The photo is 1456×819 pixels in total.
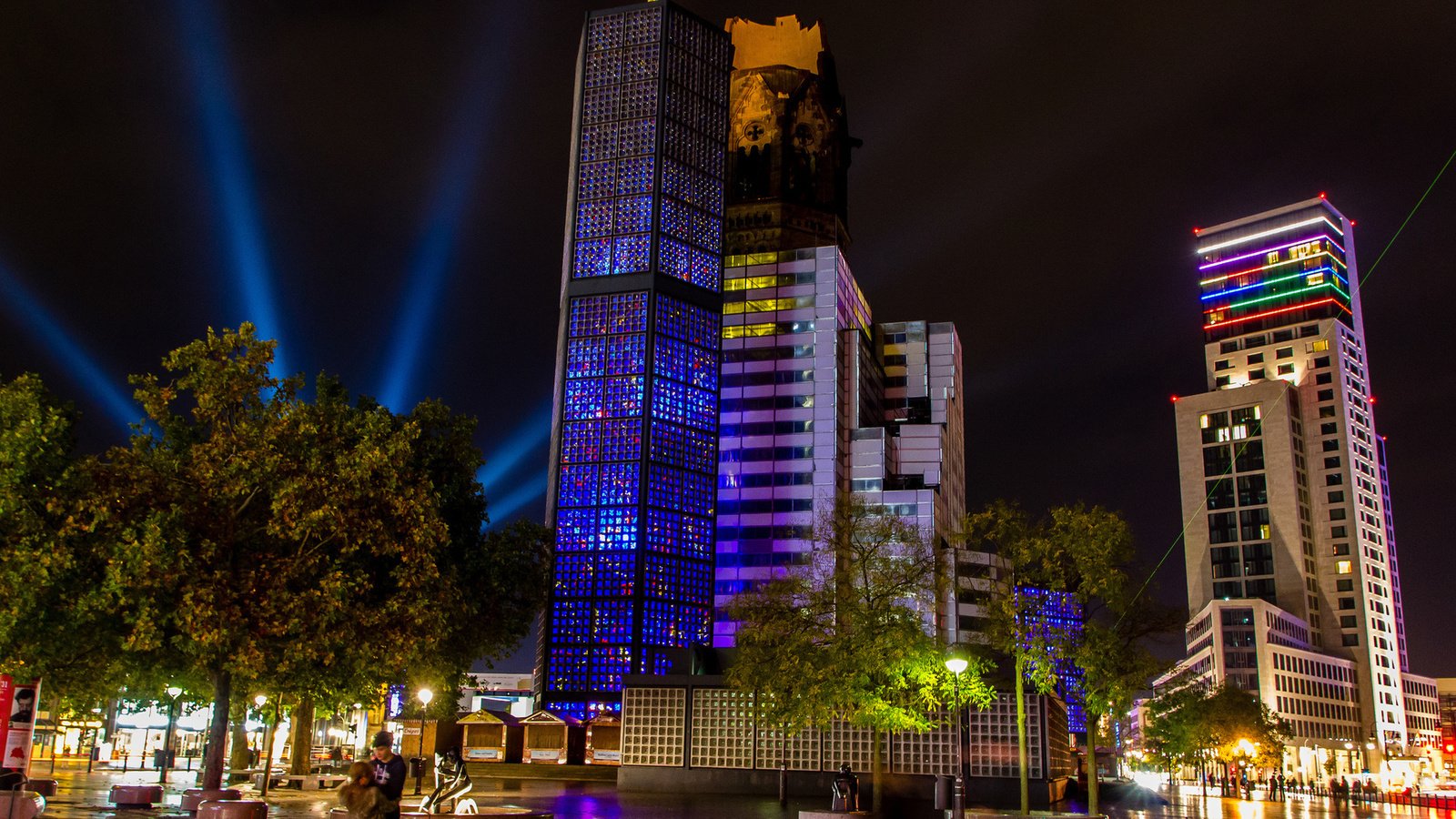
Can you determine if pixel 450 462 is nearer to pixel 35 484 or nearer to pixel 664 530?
pixel 35 484

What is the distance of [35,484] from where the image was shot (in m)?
31.2

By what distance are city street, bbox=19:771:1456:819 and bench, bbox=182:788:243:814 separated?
0.39 m

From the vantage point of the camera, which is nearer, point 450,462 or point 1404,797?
point 450,462

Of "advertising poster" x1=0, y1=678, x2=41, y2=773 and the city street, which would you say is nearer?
"advertising poster" x1=0, y1=678, x2=41, y2=773

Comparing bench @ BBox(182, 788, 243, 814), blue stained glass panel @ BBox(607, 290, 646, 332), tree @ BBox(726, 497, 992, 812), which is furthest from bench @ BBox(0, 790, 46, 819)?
blue stained glass panel @ BBox(607, 290, 646, 332)

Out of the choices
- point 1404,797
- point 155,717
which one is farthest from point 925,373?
point 155,717

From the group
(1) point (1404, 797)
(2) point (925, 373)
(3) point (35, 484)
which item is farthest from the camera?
(2) point (925, 373)

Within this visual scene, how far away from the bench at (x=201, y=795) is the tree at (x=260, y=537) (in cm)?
43

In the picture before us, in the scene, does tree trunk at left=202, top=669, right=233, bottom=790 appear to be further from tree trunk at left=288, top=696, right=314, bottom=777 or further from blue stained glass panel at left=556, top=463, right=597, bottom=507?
blue stained glass panel at left=556, top=463, right=597, bottom=507

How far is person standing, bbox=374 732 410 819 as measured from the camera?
1828 centimetres

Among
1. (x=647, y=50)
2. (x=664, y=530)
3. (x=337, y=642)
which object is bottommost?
(x=337, y=642)

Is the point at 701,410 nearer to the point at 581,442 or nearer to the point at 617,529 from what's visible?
the point at 581,442

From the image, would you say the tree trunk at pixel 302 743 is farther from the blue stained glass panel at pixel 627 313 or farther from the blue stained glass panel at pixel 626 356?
the blue stained glass panel at pixel 627 313

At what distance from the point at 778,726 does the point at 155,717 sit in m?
69.0
